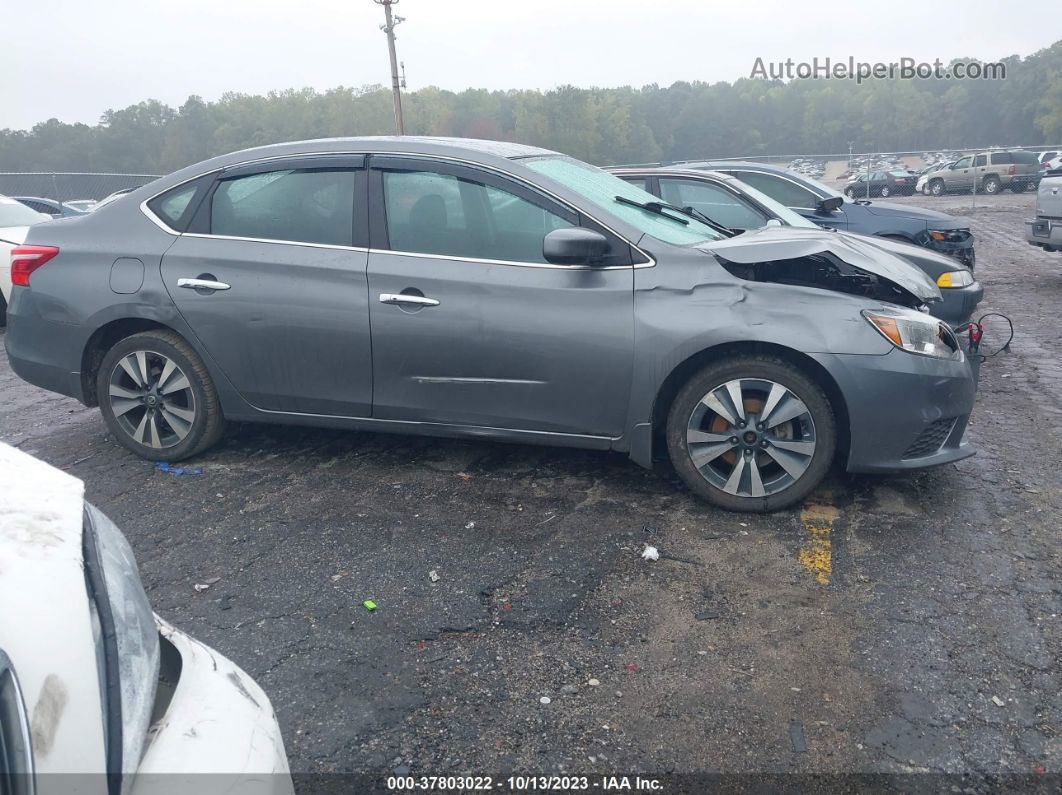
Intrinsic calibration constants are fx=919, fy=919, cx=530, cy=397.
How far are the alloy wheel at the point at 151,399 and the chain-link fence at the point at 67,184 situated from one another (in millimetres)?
24225

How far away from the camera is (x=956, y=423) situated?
412 centimetres

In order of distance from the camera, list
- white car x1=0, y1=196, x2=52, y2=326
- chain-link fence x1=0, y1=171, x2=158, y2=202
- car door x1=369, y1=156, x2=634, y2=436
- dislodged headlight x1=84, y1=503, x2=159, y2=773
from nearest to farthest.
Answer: dislodged headlight x1=84, y1=503, x2=159, y2=773
car door x1=369, y1=156, x2=634, y2=436
white car x1=0, y1=196, x2=52, y2=326
chain-link fence x1=0, y1=171, x2=158, y2=202

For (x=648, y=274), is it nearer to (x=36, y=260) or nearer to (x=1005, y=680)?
(x=1005, y=680)

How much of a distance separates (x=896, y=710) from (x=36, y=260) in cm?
467

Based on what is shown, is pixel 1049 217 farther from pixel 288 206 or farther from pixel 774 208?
pixel 288 206

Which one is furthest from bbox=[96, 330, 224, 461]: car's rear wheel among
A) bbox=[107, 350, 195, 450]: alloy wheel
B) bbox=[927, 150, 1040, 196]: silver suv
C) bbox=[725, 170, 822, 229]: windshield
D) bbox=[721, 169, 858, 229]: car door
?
bbox=[927, 150, 1040, 196]: silver suv

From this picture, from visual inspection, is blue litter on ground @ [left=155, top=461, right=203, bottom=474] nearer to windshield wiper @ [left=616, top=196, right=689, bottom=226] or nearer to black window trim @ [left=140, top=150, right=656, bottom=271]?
black window trim @ [left=140, top=150, right=656, bottom=271]

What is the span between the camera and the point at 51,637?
140cm

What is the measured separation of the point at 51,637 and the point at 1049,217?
12398 mm

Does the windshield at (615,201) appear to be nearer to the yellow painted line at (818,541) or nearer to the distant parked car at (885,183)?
the yellow painted line at (818,541)

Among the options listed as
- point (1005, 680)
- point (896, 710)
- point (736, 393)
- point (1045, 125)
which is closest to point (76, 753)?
point (896, 710)

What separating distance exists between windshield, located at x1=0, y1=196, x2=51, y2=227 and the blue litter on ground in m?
6.55

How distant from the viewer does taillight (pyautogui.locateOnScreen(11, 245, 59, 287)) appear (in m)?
4.94

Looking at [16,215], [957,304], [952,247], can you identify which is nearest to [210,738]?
[957,304]
